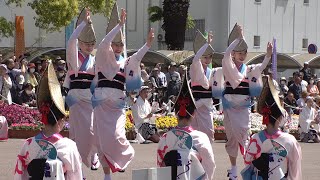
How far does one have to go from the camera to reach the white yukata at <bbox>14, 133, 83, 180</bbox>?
9633 mm

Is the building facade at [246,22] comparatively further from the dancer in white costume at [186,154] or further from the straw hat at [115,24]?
the dancer in white costume at [186,154]

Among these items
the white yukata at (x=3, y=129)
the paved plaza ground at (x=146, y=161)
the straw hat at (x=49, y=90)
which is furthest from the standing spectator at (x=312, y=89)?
the straw hat at (x=49, y=90)

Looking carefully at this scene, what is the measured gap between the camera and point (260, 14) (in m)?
51.1

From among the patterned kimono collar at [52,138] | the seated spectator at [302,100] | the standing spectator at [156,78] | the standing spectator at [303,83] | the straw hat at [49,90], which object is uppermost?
the straw hat at [49,90]

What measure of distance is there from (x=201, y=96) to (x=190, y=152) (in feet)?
16.2

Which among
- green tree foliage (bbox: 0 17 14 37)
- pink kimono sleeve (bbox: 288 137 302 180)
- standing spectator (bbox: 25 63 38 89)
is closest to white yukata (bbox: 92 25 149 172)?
pink kimono sleeve (bbox: 288 137 302 180)

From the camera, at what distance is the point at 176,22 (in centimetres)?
4538

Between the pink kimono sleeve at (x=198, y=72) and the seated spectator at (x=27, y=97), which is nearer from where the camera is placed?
the pink kimono sleeve at (x=198, y=72)

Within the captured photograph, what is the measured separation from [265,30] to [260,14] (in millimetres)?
1008

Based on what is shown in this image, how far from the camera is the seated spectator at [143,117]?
2281cm

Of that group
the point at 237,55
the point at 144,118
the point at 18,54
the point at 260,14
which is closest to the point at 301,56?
the point at 260,14

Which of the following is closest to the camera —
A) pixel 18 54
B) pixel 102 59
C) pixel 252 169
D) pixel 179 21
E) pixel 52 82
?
pixel 52 82

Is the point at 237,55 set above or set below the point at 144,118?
above

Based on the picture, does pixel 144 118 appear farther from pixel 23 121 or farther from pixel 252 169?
pixel 252 169
